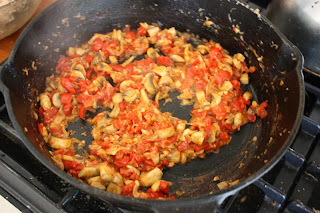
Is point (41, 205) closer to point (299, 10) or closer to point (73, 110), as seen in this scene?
point (73, 110)

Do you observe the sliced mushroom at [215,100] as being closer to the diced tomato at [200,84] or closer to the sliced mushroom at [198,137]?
the diced tomato at [200,84]

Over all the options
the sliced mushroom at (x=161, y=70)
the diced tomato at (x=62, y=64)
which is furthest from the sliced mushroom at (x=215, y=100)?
the diced tomato at (x=62, y=64)

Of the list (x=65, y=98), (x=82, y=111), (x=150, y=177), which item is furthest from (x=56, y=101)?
(x=150, y=177)

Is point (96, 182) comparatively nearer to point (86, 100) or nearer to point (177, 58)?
point (86, 100)

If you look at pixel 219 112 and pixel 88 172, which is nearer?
pixel 88 172

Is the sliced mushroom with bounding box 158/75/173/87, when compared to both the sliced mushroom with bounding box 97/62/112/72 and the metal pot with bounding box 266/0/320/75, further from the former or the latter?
the metal pot with bounding box 266/0/320/75

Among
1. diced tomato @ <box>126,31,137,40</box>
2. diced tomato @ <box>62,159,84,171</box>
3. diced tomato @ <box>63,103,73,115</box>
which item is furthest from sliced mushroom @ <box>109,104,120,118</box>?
diced tomato @ <box>126,31,137,40</box>
